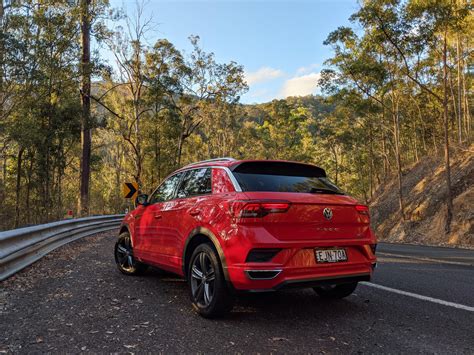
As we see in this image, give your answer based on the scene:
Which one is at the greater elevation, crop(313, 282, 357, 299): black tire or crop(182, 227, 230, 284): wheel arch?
crop(182, 227, 230, 284): wheel arch

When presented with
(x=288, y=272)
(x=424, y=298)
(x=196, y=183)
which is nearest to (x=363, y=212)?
(x=288, y=272)

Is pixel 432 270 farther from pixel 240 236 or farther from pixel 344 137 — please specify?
pixel 344 137

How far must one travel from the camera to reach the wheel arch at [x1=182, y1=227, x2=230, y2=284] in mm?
3605

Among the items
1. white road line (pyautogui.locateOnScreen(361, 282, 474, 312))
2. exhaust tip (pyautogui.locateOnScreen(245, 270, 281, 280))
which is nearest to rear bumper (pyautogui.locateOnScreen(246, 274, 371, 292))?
exhaust tip (pyautogui.locateOnScreen(245, 270, 281, 280))

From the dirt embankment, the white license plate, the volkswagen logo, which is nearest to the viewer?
the white license plate

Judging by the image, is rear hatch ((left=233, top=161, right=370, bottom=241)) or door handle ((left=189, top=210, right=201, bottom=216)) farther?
door handle ((left=189, top=210, right=201, bottom=216))

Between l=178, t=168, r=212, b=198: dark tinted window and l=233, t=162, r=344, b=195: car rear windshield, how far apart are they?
49cm


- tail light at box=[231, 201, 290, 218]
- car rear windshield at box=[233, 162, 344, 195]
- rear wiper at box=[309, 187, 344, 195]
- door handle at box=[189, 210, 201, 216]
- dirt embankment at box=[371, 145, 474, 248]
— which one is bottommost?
dirt embankment at box=[371, 145, 474, 248]

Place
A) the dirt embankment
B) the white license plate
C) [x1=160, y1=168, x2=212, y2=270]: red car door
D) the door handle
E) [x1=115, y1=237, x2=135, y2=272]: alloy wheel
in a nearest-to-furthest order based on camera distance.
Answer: the white license plate < the door handle < [x1=160, y1=168, x2=212, y2=270]: red car door < [x1=115, y1=237, x2=135, y2=272]: alloy wheel < the dirt embankment

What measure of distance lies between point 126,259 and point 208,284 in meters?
2.78

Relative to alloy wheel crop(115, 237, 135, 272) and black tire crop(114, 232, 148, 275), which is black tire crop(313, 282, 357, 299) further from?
alloy wheel crop(115, 237, 135, 272)

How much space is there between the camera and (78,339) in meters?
3.21

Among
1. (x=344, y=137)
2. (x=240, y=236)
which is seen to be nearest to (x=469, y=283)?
(x=240, y=236)

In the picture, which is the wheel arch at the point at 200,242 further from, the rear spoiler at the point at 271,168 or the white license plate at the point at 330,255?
the white license plate at the point at 330,255
